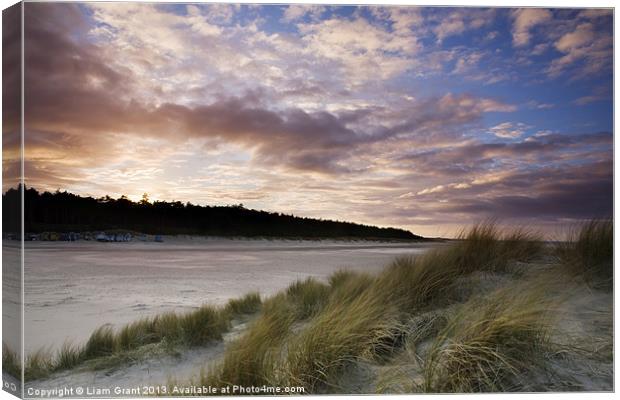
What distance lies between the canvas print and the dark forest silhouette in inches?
0.7

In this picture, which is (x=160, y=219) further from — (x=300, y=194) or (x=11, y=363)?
(x=11, y=363)

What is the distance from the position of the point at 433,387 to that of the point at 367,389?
441mm

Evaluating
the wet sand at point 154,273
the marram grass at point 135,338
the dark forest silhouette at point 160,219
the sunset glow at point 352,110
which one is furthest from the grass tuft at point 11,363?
the sunset glow at point 352,110

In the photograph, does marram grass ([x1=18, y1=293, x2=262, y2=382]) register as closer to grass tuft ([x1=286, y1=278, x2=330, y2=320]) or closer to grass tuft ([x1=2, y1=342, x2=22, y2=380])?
grass tuft ([x1=2, y1=342, x2=22, y2=380])

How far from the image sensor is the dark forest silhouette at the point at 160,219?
4215 millimetres

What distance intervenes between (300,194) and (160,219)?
1.10 metres

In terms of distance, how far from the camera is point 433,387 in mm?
4008

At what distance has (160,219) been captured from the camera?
463 cm

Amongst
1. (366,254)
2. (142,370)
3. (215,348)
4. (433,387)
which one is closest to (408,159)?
(366,254)

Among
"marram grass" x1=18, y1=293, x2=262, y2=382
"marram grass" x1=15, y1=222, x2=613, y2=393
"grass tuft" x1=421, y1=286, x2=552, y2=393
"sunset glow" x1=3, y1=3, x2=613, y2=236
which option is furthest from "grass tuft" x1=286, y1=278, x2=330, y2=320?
"grass tuft" x1=421, y1=286, x2=552, y2=393

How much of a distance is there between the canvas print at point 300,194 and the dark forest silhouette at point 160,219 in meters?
0.02

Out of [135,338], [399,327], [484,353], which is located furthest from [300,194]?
[484,353]

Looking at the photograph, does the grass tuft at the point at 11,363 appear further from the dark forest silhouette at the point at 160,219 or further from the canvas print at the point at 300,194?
the dark forest silhouette at the point at 160,219

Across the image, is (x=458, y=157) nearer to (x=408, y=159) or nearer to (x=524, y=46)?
(x=408, y=159)
